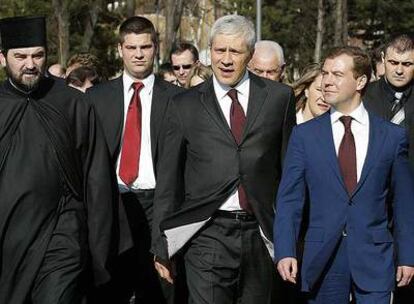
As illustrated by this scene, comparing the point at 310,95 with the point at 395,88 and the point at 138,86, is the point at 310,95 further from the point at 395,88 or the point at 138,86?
the point at 138,86

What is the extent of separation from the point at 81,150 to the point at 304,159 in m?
1.43

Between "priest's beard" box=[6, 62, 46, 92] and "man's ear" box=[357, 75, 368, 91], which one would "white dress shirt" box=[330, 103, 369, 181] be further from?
"priest's beard" box=[6, 62, 46, 92]

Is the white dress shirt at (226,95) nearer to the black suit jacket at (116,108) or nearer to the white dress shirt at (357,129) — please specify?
the white dress shirt at (357,129)

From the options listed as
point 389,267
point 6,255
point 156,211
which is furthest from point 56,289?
point 389,267

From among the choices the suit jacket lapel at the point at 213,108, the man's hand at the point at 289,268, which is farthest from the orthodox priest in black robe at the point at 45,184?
the man's hand at the point at 289,268

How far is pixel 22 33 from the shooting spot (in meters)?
6.45

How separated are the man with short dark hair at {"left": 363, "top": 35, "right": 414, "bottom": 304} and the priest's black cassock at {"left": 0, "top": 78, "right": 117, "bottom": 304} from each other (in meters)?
2.80

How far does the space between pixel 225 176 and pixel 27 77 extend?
1.38 metres

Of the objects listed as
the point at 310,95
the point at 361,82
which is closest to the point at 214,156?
the point at 361,82

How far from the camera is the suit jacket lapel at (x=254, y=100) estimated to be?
6.54 m

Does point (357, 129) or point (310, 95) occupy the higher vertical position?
point (357, 129)

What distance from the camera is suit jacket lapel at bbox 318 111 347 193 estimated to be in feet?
20.2

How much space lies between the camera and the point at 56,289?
6.10 m

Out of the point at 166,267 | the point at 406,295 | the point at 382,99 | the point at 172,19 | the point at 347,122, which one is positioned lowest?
the point at 172,19
